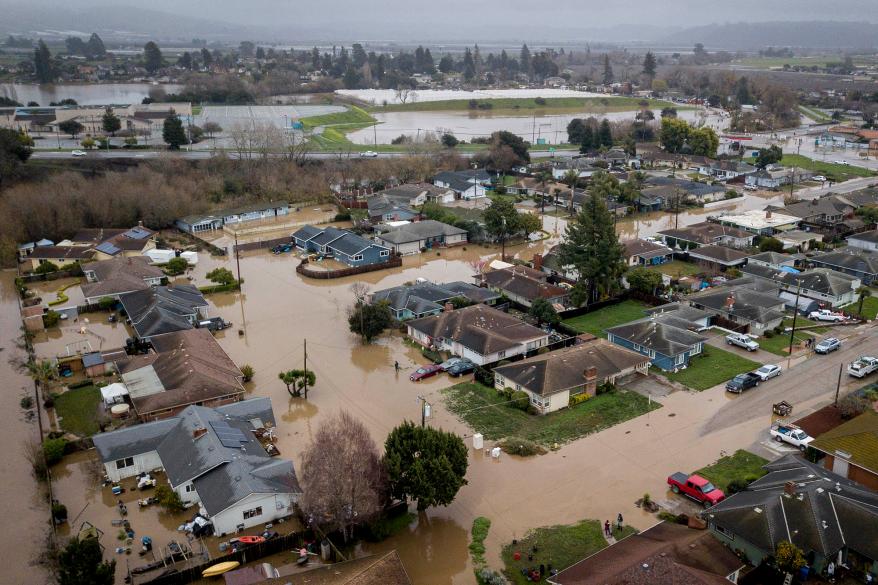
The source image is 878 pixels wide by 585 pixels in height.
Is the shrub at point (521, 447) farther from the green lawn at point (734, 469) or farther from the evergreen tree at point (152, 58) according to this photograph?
the evergreen tree at point (152, 58)

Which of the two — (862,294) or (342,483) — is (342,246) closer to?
(342,483)

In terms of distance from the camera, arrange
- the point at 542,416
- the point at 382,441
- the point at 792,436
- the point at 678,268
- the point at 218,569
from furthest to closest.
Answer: the point at 678,268
the point at 542,416
the point at 382,441
the point at 792,436
the point at 218,569

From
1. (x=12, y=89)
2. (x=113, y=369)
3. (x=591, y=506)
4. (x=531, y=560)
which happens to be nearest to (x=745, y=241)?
(x=591, y=506)

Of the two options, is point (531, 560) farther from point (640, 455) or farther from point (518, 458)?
point (640, 455)

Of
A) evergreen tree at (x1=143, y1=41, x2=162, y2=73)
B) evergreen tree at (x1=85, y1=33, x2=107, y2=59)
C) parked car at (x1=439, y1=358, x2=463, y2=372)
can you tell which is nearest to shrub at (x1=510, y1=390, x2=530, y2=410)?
parked car at (x1=439, y1=358, x2=463, y2=372)

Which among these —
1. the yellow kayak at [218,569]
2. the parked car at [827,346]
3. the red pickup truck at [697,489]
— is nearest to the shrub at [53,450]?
the yellow kayak at [218,569]

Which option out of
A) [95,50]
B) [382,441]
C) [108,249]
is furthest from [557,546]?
[95,50]

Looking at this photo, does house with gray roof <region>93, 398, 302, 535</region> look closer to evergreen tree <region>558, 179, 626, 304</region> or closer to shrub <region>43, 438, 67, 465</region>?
shrub <region>43, 438, 67, 465</region>
